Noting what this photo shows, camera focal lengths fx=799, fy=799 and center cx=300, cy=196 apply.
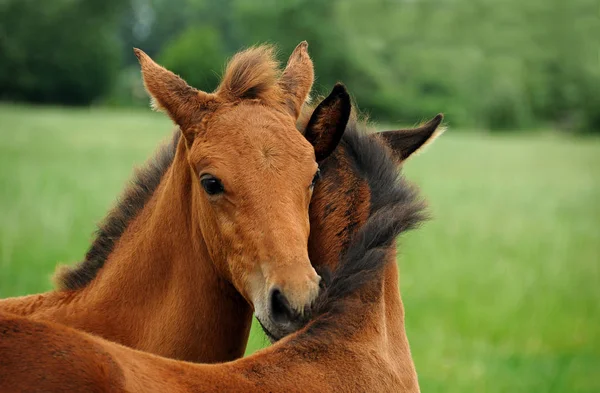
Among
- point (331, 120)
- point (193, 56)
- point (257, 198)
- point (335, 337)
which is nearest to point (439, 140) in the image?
point (193, 56)

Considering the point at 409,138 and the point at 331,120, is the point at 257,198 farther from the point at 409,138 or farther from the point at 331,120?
the point at 409,138

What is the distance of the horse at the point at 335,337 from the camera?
2266 mm

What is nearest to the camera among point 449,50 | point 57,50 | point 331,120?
point 331,120

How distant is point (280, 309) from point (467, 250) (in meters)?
12.7

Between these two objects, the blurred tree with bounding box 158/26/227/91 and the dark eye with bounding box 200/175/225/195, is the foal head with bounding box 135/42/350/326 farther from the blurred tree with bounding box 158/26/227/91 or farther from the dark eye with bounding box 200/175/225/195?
the blurred tree with bounding box 158/26/227/91

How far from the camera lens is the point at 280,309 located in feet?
10.5

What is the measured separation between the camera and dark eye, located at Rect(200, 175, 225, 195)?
11.8 ft

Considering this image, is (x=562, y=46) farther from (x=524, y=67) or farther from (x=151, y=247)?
(x=151, y=247)

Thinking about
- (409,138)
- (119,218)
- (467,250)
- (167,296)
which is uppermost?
(409,138)

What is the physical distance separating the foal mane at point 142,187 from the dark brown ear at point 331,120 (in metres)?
0.27

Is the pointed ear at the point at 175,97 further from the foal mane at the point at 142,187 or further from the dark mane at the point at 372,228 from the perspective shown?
the dark mane at the point at 372,228

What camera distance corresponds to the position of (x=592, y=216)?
66.5 feet

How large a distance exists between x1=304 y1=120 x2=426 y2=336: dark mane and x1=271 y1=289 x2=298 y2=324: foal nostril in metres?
0.12

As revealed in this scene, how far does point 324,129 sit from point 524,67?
2201 inches
